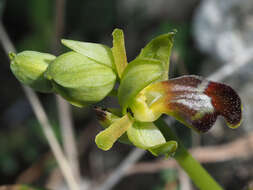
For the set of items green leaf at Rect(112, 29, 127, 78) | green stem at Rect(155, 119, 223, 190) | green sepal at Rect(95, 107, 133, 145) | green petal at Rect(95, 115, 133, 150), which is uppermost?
green leaf at Rect(112, 29, 127, 78)

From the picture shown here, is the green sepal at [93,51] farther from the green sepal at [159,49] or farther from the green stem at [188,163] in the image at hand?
the green stem at [188,163]

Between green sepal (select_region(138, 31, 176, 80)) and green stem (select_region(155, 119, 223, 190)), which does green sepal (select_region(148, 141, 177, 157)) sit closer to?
green stem (select_region(155, 119, 223, 190))

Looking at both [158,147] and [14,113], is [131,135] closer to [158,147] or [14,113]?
[158,147]

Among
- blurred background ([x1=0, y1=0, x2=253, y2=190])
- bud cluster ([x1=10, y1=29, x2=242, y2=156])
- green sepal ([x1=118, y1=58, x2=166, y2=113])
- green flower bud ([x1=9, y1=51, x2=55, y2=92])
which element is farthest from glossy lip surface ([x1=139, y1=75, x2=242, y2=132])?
blurred background ([x1=0, y1=0, x2=253, y2=190])

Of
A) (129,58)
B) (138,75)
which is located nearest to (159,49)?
(138,75)

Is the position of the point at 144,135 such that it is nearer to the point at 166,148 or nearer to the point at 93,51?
the point at 166,148

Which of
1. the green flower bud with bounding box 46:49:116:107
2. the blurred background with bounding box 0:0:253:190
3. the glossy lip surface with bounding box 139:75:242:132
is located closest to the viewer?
the green flower bud with bounding box 46:49:116:107

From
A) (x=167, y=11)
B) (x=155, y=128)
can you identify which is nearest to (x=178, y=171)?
(x=155, y=128)

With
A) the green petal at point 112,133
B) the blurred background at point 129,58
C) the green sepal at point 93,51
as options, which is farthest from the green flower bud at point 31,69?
the blurred background at point 129,58
